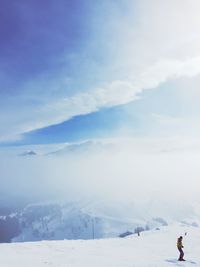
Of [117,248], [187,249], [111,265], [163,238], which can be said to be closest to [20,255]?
[111,265]

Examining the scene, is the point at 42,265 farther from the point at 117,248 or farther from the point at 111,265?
the point at 117,248

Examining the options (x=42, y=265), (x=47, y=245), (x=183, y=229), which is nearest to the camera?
(x=42, y=265)

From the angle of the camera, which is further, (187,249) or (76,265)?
(187,249)

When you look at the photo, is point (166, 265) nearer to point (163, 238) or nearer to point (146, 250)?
point (146, 250)

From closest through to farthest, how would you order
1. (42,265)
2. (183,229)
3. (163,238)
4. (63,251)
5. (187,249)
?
1. (42,265)
2. (63,251)
3. (187,249)
4. (163,238)
5. (183,229)

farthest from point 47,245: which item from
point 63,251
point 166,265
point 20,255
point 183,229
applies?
point 183,229

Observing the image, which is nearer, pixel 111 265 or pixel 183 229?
pixel 111 265
